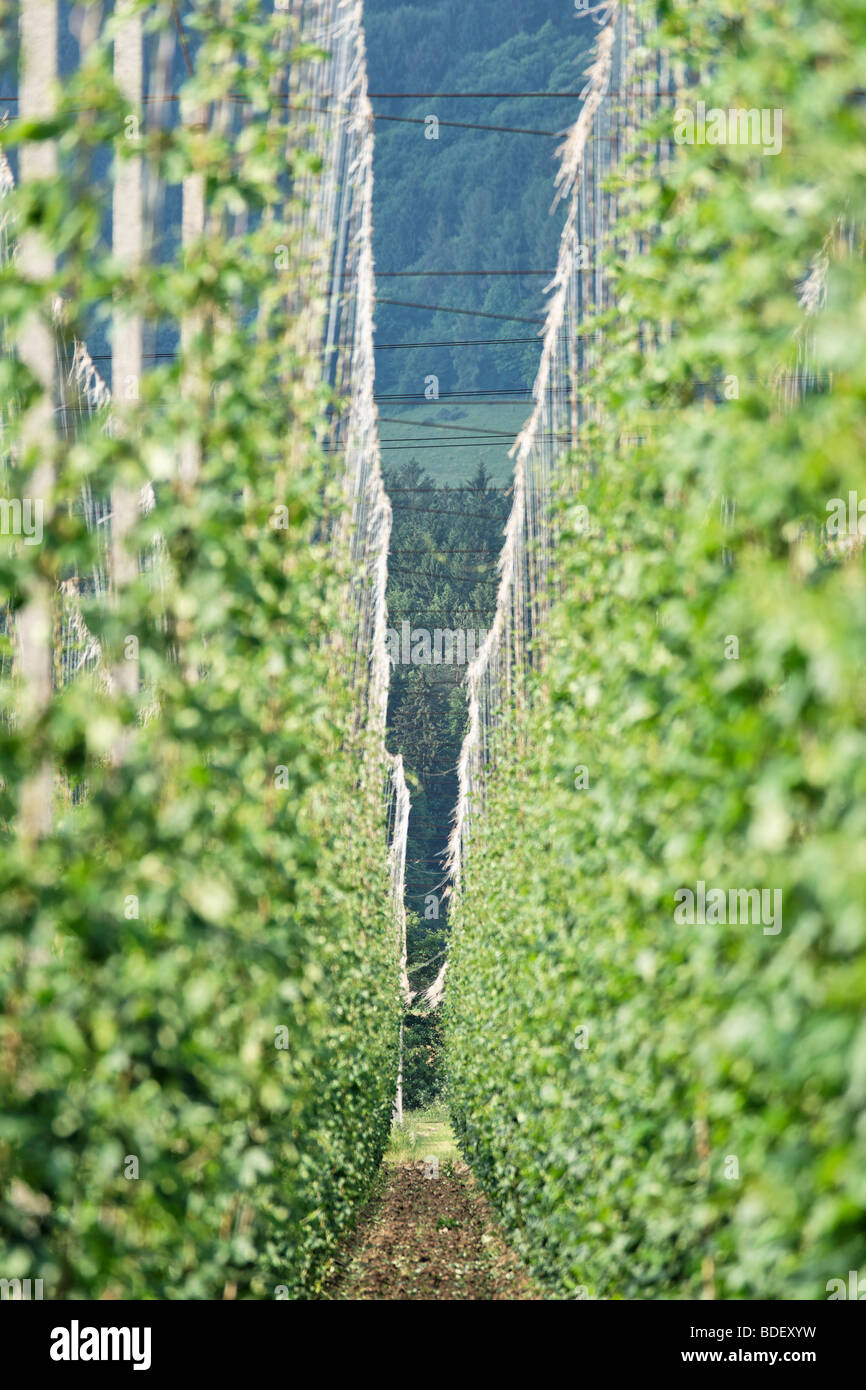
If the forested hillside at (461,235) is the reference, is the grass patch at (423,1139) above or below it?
below

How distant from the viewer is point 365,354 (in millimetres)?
7789

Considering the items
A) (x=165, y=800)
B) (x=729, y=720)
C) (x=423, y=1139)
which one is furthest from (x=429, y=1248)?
(x=423, y=1139)

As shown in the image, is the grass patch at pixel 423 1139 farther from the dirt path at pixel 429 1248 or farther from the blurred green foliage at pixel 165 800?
the blurred green foliage at pixel 165 800

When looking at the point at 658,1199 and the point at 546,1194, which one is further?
the point at 546,1194

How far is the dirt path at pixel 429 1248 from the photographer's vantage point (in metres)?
8.79

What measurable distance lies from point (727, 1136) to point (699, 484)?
4.84 feet

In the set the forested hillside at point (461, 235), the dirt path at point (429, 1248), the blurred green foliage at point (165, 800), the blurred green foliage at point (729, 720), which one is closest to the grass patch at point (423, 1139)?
the dirt path at point (429, 1248)

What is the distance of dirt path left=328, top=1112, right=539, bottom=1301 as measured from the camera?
28.8ft

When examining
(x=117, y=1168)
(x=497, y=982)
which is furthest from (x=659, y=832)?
(x=497, y=982)

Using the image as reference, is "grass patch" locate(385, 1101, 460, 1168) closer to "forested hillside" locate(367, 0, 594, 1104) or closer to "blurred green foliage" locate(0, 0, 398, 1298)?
"blurred green foliage" locate(0, 0, 398, 1298)

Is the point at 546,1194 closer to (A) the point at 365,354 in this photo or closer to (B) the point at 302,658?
(B) the point at 302,658

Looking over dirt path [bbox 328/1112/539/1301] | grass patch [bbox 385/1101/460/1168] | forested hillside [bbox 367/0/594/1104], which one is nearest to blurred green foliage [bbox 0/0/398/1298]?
dirt path [bbox 328/1112/539/1301]

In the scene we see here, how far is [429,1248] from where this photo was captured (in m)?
11.4

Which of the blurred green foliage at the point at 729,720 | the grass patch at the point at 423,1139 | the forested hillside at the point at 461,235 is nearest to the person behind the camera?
the blurred green foliage at the point at 729,720
